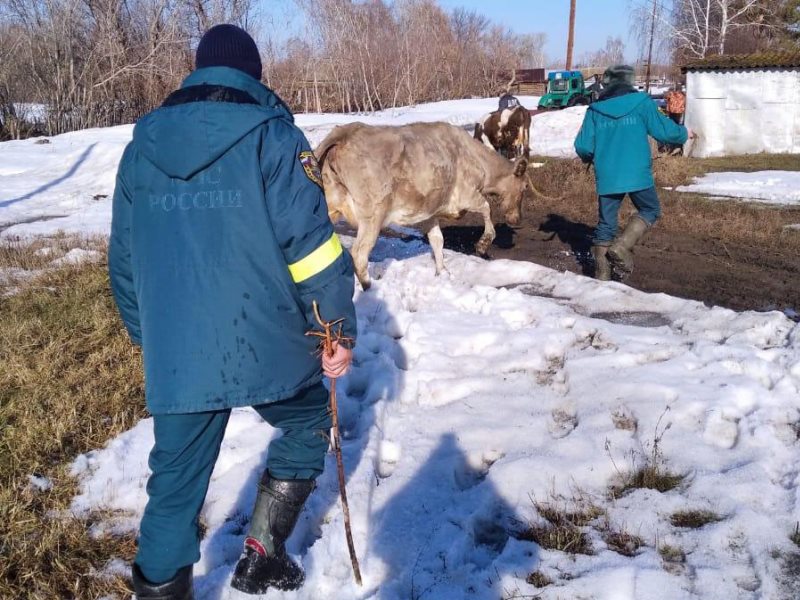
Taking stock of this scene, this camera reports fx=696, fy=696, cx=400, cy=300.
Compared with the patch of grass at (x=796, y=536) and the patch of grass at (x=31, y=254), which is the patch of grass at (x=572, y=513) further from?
the patch of grass at (x=31, y=254)

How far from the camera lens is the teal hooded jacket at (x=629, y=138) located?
6410 mm

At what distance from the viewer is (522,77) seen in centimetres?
5659

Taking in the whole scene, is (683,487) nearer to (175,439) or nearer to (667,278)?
(175,439)

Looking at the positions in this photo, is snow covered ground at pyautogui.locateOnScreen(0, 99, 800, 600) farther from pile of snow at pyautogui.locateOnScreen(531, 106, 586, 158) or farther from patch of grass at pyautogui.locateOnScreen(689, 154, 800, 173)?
pile of snow at pyautogui.locateOnScreen(531, 106, 586, 158)

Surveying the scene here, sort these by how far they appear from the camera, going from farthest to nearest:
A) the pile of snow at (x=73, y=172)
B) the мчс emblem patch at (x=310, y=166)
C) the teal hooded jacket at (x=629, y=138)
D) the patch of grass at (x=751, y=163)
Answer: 1. the patch of grass at (x=751, y=163)
2. the pile of snow at (x=73, y=172)
3. the teal hooded jacket at (x=629, y=138)
4. the мчс emblem patch at (x=310, y=166)

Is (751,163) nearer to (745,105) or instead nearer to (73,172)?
(745,105)

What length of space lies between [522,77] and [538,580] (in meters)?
58.0

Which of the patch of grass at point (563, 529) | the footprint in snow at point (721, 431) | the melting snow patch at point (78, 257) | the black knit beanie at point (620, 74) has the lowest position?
the patch of grass at point (563, 529)

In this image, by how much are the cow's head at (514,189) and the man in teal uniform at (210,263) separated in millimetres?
6507

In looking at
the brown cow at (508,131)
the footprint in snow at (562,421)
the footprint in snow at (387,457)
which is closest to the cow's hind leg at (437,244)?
the footprint in snow at (562,421)

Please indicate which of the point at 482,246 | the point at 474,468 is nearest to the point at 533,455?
the point at 474,468

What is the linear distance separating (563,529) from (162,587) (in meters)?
1.64

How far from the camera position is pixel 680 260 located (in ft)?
25.6

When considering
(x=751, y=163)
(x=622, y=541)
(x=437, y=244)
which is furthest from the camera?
(x=751, y=163)
